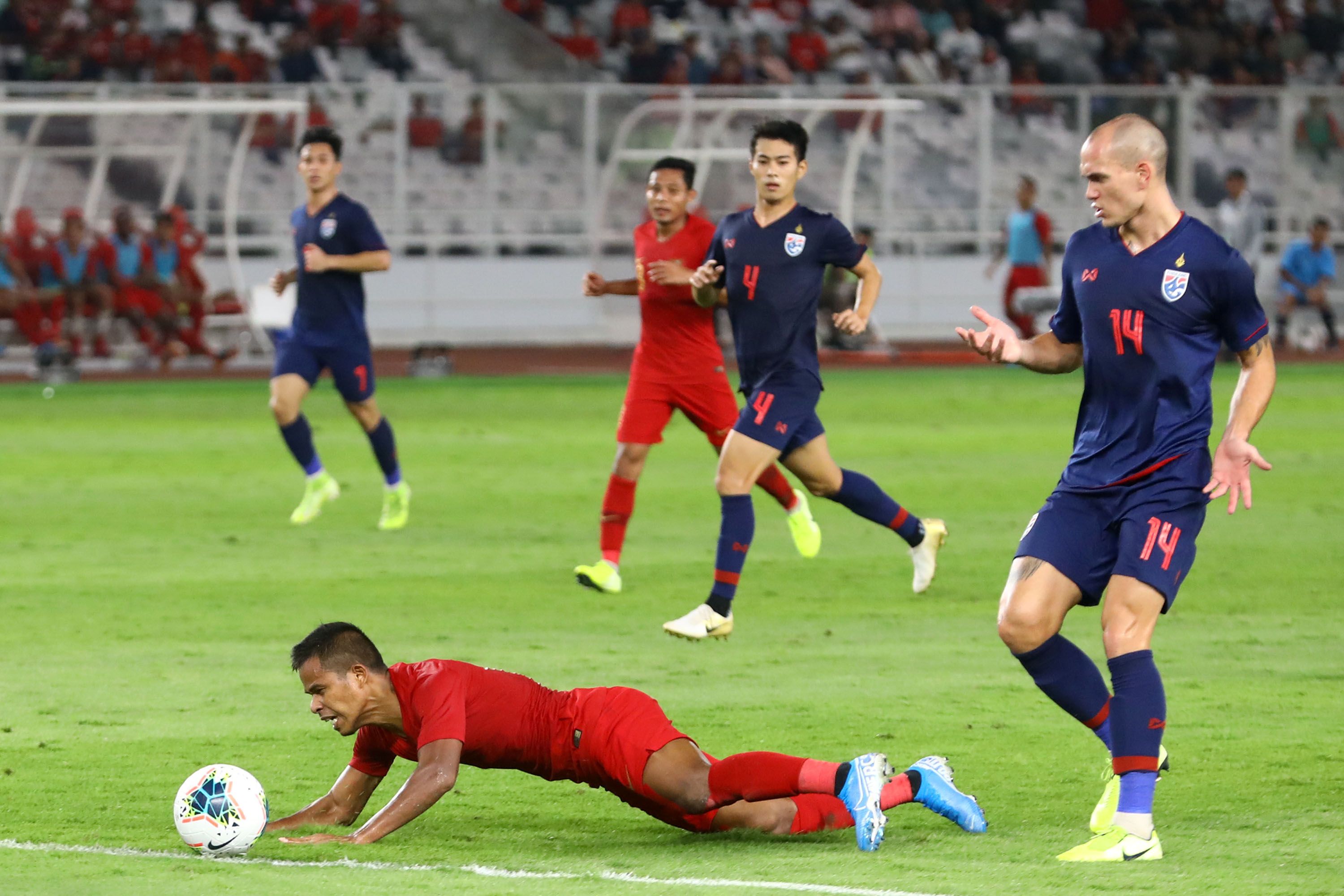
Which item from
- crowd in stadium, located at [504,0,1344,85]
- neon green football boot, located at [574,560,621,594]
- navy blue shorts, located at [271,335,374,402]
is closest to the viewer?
neon green football boot, located at [574,560,621,594]

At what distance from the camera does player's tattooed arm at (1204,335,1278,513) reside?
5.06 metres

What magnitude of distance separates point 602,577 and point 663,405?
0.94 metres

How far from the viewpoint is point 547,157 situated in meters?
23.9

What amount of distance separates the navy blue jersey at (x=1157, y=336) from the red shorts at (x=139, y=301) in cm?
1823

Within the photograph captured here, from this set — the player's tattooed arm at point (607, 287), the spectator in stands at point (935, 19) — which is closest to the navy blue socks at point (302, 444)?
the player's tattooed arm at point (607, 287)

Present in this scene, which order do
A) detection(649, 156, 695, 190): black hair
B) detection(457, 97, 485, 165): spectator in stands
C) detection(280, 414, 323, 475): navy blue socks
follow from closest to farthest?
detection(649, 156, 695, 190): black hair
detection(280, 414, 323, 475): navy blue socks
detection(457, 97, 485, 165): spectator in stands

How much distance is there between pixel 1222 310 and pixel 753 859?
1944 mm

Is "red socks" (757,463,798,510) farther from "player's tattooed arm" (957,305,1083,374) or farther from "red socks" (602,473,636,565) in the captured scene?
"player's tattooed arm" (957,305,1083,374)

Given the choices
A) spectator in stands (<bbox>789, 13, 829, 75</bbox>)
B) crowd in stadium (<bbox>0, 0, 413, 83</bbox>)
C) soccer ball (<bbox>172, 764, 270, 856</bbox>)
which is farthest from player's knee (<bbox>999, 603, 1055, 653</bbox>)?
spectator in stands (<bbox>789, 13, 829, 75</bbox>)

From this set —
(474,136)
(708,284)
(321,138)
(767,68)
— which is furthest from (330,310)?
(767,68)

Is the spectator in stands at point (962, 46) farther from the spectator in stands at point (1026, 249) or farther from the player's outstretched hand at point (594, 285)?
the player's outstretched hand at point (594, 285)

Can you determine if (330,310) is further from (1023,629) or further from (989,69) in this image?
(989,69)

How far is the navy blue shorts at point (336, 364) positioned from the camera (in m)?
11.6

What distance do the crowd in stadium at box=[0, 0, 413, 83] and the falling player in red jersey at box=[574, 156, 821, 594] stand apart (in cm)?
2043
